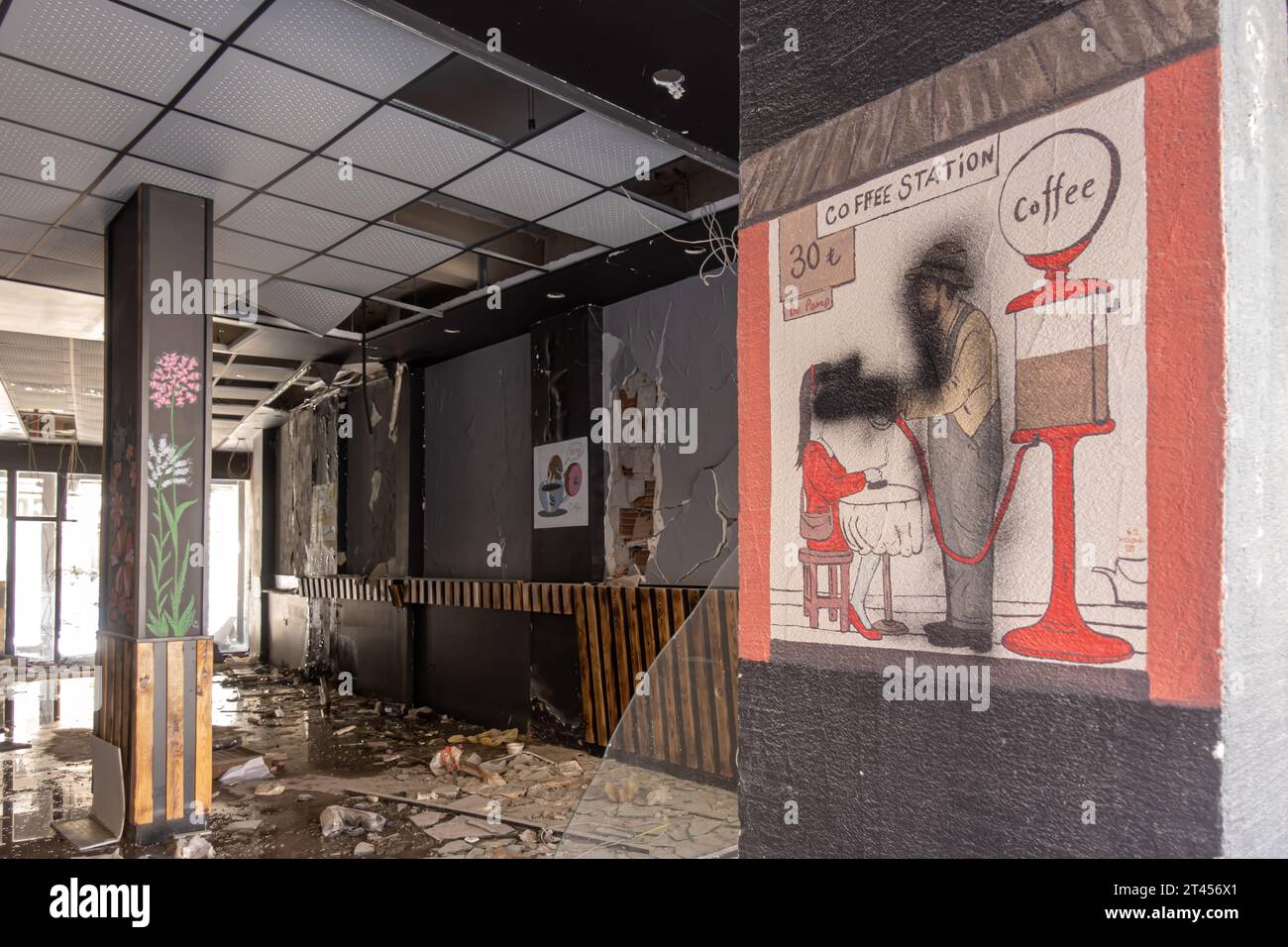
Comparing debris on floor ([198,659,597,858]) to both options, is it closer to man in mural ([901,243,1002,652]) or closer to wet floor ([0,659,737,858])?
wet floor ([0,659,737,858])

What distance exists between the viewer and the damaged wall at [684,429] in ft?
17.0

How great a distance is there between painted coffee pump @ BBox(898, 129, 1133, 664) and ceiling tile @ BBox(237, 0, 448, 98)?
2649mm

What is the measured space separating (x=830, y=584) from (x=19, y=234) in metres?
5.36

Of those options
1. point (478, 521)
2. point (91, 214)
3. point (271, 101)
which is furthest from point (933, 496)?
point (478, 521)

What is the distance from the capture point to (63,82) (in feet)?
10.9

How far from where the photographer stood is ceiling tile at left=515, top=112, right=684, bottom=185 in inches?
145

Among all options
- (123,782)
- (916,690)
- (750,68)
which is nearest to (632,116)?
(750,68)

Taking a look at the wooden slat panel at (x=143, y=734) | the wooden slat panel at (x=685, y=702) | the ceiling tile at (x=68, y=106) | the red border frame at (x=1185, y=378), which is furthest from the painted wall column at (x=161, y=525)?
the red border frame at (x=1185, y=378)

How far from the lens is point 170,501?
436 centimetres

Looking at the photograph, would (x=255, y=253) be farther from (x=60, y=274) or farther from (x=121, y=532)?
(x=121, y=532)

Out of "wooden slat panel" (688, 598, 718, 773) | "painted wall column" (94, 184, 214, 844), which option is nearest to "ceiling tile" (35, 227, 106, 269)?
"painted wall column" (94, 184, 214, 844)

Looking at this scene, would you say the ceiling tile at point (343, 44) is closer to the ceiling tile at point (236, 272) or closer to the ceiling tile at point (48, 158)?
the ceiling tile at point (48, 158)
